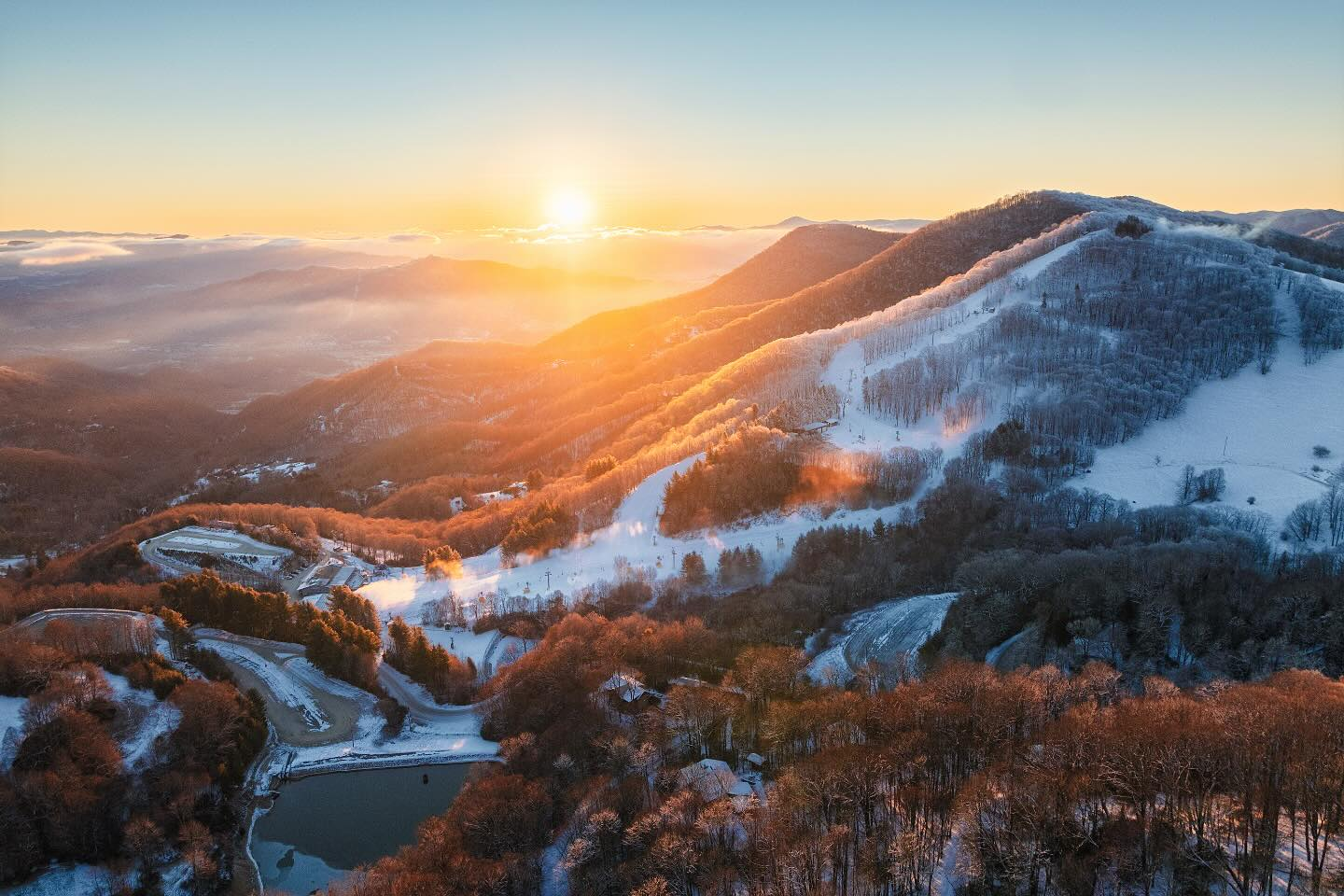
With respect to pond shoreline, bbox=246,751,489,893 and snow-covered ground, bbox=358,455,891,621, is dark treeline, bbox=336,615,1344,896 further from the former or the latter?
snow-covered ground, bbox=358,455,891,621

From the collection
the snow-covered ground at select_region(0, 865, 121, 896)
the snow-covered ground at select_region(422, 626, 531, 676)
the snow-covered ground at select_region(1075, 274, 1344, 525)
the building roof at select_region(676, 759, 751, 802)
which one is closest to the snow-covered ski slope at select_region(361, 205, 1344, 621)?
the snow-covered ground at select_region(1075, 274, 1344, 525)

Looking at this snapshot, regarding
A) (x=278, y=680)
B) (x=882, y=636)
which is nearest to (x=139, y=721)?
(x=278, y=680)

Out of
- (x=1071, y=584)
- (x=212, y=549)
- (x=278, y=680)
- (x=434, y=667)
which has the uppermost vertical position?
(x=1071, y=584)

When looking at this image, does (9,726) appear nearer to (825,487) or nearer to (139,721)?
(139,721)

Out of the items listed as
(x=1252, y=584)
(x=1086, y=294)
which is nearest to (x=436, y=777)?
(x=1252, y=584)

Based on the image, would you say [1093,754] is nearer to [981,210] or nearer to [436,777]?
[436,777]

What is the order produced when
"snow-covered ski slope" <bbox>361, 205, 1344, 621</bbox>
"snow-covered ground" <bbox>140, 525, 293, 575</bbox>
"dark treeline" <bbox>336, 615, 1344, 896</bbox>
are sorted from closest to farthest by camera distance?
"dark treeline" <bbox>336, 615, 1344, 896</bbox> → "snow-covered ski slope" <bbox>361, 205, 1344, 621</bbox> → "snow-covered ground" <bbox>140, 525, 293, 575</bbox>
